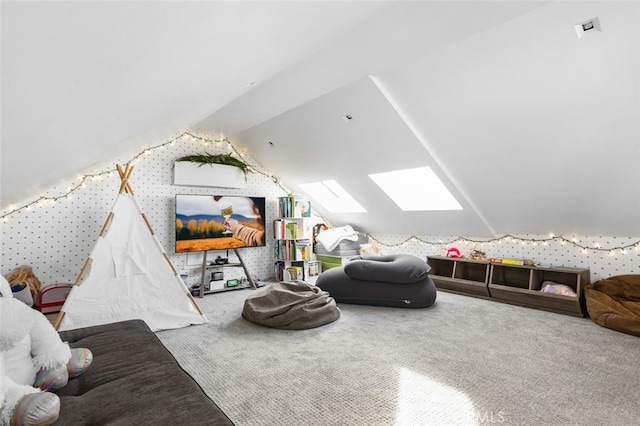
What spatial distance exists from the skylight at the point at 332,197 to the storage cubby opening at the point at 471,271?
1.68 meters

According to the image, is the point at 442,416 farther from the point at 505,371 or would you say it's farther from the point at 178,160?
the point at 178,160

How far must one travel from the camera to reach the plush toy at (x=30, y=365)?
3.31 feet

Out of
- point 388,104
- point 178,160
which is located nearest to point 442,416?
point 388,104

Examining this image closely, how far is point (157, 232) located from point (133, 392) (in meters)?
3.65

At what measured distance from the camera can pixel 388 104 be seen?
308 cm

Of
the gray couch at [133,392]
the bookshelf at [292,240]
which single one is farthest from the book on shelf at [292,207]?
the gray couch at [133,392]

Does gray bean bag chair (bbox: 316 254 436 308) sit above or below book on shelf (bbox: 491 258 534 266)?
below

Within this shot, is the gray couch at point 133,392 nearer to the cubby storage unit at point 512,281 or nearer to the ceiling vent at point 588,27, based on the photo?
the ceiling vent at point 588,27

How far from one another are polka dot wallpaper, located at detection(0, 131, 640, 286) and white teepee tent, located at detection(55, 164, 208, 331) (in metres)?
1.16

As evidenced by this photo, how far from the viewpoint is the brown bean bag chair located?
110 inches

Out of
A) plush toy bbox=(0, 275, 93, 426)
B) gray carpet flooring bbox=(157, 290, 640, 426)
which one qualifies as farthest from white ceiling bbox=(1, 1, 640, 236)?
gray carpet flooring bbox=(157, 290, 640, 426)

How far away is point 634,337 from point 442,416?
7.25 ft

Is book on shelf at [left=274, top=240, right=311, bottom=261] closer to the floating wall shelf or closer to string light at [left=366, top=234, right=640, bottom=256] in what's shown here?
the floating wall shelf

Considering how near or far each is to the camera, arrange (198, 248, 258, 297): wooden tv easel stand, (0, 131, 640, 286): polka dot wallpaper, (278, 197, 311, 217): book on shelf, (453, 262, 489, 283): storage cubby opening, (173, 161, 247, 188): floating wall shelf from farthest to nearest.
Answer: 1. (278, 197, 311, 217): book on shelf
2. (173, 161, 247, 188): floating wall shelf
3. (198, 248, 258, 297): wooden tv easel stand
4. (453, 262, 489, 283): storage cubby opening
5. (0, 131, 640, 286): polka dot wallpaper
